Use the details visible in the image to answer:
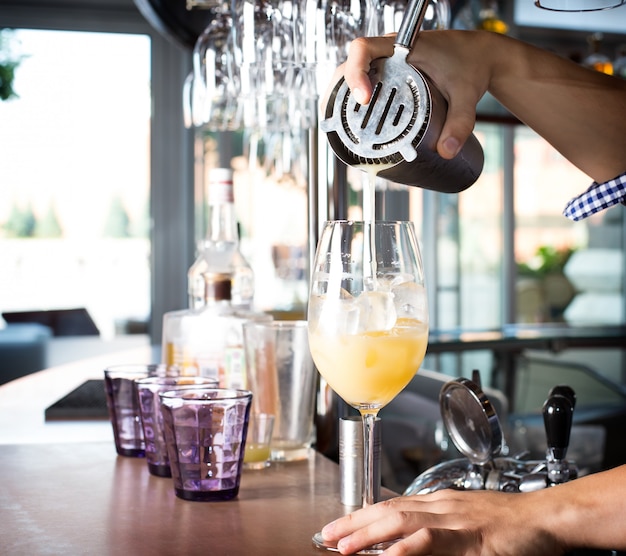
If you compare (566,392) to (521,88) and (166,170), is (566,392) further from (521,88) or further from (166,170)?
(166,170)

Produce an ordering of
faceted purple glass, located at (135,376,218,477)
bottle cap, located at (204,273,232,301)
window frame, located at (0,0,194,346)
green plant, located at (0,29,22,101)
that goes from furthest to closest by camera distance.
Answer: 1. window frame, located at (0,0,194,346)
2. green plant, located at (0,29,22,101)
3. bottle cap, located at (204,273,232,301)
4. faceted purple glass, located at (135,376,218,477)

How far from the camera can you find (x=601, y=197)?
122 cm

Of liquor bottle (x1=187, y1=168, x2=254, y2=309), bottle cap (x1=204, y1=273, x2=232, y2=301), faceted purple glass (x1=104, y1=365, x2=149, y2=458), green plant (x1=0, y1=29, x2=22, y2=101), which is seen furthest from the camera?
green plant (x1=0, y1=29, x2=22, y2=101)

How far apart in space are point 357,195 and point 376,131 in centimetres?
447

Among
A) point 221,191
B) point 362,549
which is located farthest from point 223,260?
point 362,549

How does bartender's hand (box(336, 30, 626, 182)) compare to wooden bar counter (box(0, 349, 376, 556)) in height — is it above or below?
above

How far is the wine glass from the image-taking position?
861mm

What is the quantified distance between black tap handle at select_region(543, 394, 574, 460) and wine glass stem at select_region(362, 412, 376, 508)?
0.18 m

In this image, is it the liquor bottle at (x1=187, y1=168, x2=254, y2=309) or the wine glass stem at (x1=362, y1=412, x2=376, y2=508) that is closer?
the wine glass stem at (x1=362, y1=412, x2=376, y2=508)

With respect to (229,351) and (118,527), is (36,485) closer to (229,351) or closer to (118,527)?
(118,527)

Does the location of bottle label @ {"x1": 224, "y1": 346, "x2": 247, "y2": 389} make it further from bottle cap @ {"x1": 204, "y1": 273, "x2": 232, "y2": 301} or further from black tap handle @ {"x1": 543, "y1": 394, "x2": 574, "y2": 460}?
black tap handle @ {"x1": 543, "y1": 394, "x2": 574, "y2": 460}

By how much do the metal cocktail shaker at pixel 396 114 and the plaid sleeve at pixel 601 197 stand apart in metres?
0.40

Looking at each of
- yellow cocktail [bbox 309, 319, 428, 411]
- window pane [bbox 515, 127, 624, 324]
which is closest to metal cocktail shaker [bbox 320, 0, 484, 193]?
yellow cocktail [bbox 309, 319, 428, 411]

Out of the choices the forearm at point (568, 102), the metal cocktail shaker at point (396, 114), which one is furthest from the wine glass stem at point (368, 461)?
the forearm at point (568, 102)
